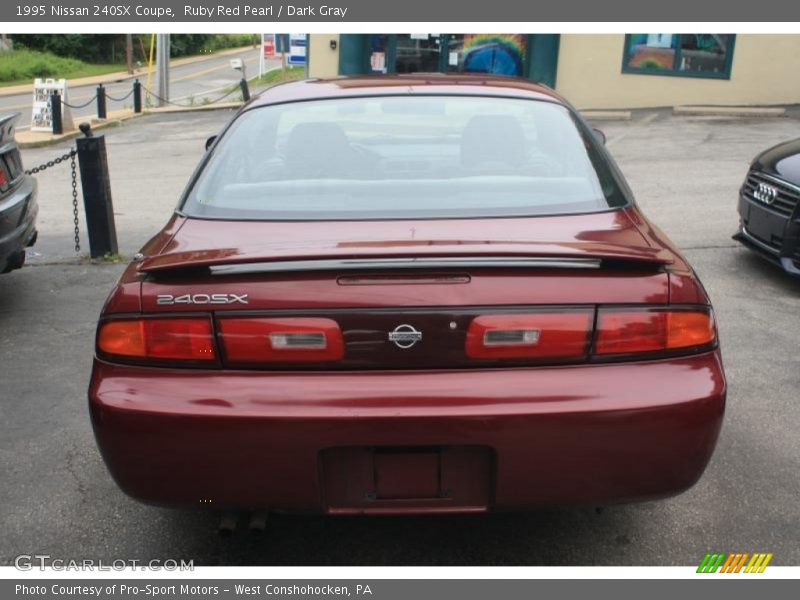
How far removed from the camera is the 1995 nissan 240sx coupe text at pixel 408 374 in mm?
2408

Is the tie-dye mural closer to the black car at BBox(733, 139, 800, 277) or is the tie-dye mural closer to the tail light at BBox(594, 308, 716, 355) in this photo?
the black car at BBox(733, 139, 800, 277)

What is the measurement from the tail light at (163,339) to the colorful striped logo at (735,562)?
1787mm

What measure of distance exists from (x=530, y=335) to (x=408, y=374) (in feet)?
1.21

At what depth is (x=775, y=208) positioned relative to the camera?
238 inches

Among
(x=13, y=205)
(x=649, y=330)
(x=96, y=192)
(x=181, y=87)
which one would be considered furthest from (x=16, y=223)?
(x=181, y=87)

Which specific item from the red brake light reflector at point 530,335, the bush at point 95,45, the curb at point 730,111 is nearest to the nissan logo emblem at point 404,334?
the red brake light reflector at point 530,335

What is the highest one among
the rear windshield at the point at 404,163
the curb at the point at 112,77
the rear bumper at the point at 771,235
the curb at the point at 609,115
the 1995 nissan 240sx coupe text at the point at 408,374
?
the rear windshield at the point at 404,163

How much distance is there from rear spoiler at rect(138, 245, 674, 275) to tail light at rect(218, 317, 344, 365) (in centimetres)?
15

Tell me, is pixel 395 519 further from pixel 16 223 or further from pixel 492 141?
pixel 16 223

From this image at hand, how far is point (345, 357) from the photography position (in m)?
2.47

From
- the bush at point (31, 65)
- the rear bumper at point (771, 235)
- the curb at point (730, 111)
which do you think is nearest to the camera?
the rear bumper at point (771, 235)

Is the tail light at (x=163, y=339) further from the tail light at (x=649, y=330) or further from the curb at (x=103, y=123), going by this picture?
the curb at (x=103, y=123)

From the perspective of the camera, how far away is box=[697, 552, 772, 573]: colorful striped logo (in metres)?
2.88

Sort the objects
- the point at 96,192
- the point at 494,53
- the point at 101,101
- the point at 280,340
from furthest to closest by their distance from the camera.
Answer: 1. the point at 101,101
2. the point at 494,53
3. the point at 96,192
4. the point at 280,340
